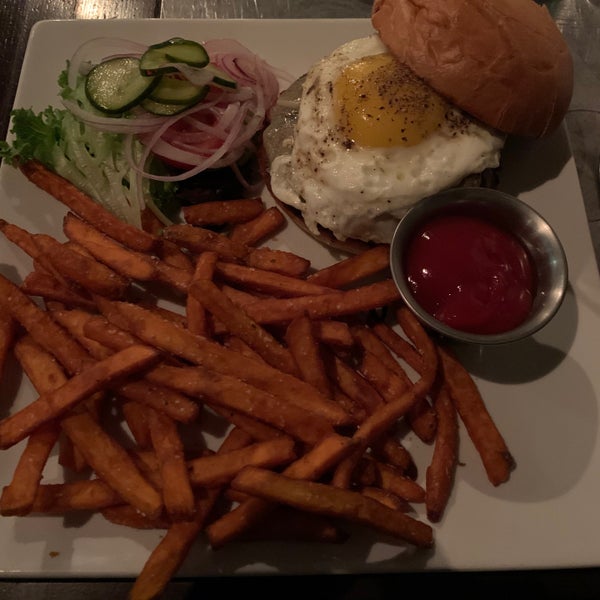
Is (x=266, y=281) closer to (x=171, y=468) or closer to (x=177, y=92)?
(x=171, y=468)

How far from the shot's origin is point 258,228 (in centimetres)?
260

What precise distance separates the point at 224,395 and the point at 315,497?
0.45m

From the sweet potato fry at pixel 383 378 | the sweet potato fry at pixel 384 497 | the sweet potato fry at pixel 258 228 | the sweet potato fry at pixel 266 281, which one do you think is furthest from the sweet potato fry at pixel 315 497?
the sweet potato fry at pixel 258 228

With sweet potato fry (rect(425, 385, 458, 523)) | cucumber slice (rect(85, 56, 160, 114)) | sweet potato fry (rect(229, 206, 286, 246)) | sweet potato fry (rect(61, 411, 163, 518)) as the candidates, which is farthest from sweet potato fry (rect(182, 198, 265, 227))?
sweet potato fry (rect(425, 385, 458, 523))

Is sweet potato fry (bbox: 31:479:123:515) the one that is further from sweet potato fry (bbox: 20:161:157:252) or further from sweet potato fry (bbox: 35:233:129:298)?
sweet potato fry (bbox: 20:161:157:252)

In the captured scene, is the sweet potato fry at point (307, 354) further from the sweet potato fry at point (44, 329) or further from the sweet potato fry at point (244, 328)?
the sweet potato fry at point (44, 329)

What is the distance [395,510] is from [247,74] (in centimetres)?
215

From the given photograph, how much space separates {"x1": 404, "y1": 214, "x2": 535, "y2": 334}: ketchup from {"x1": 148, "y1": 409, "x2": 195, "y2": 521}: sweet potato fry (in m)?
1.05

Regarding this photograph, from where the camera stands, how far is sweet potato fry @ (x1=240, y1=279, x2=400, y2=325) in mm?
2186

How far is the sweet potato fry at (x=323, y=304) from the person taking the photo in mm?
2186

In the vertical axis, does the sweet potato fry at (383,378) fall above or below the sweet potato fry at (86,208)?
below

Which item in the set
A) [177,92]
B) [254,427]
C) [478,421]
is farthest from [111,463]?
[177,92]

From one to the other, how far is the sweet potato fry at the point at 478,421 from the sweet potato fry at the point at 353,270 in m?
0.42

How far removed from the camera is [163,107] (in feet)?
8.74
